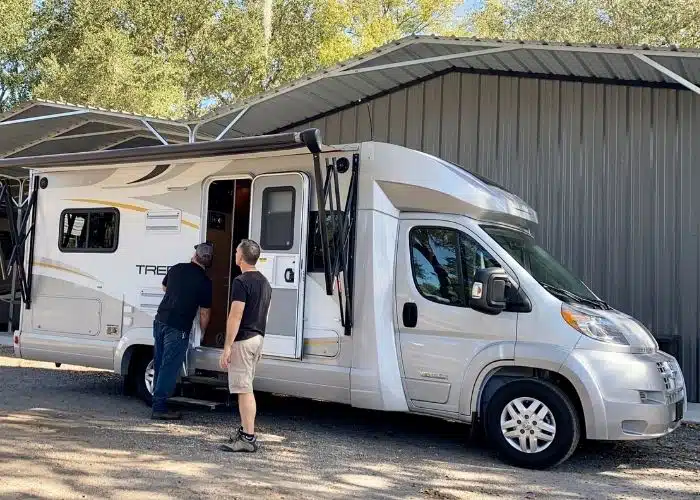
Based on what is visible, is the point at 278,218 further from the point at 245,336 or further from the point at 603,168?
the point at 603,168

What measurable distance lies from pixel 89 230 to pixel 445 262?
411 cm

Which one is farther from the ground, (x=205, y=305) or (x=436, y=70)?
(x=436, y=70)

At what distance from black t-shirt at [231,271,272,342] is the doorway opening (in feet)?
5.68

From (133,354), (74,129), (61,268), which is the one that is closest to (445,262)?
(133,354)

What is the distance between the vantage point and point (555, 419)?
18.4 ft

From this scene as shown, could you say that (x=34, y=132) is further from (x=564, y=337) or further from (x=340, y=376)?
(x=564, y=337)

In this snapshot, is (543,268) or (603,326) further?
(543,268)

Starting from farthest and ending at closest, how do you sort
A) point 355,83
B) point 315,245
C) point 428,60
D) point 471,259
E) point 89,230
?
1. point 355,83
2. point 428,60
3. point 89,230
4. point 315,245
5. point 471,259

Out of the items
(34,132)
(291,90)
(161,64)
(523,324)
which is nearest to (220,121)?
(291,90)

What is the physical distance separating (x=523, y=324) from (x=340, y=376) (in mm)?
1649

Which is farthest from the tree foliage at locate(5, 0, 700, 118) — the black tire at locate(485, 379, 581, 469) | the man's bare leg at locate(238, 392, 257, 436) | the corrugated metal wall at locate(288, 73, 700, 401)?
the black tire at locate(485, 379, 581, 469)

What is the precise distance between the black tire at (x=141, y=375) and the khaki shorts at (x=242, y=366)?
7.80 ft

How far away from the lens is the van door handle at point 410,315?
20.5 feet

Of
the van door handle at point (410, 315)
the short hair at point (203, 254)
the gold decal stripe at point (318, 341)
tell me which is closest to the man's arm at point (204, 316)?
the short hair at point (203, 254)
